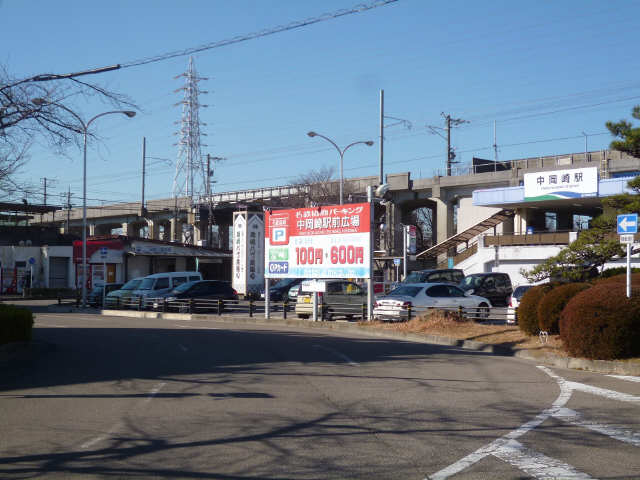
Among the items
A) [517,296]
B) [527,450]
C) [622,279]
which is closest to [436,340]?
[622,279]

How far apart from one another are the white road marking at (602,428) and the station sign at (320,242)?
1566 centimetres

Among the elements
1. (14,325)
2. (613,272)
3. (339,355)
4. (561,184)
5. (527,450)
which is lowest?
(339,355)

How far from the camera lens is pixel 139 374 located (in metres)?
12.5

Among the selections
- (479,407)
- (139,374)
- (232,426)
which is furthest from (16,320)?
(479,407)

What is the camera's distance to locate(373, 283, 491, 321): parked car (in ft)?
79.3

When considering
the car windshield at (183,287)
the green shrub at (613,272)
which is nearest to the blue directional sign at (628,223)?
the green shrub at (613,272)

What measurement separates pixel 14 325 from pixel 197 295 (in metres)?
18.3

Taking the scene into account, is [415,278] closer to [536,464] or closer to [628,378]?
[628,378]

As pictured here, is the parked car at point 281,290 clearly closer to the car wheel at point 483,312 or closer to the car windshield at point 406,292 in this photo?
the car windshield at point 406,292

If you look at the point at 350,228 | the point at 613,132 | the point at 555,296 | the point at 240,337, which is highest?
the point at 613,132

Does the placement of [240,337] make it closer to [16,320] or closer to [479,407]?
[16,320]

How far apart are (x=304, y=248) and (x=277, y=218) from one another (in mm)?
2168

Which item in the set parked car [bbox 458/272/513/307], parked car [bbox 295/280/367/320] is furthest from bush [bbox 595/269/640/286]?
parked car [bbox 458/272/513/307]

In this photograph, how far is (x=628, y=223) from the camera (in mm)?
15359
